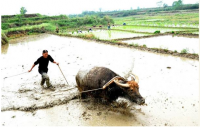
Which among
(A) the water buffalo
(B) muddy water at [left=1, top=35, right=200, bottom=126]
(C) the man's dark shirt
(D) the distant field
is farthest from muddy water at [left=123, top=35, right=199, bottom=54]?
(D) the distant field

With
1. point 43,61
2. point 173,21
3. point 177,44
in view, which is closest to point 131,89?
point 43,61

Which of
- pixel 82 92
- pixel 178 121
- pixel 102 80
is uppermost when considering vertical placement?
pixel 102 80

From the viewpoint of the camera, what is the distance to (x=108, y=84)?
4.49 m

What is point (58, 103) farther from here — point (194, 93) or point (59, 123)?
point (194, 93)

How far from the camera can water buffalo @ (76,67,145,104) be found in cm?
436

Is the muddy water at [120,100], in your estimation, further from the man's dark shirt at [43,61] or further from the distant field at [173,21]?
the distant field at [173,21]

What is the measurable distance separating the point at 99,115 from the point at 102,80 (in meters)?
0.90

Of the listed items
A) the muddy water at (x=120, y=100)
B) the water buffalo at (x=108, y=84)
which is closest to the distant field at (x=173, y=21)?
the muddy water at (x=120, y=100)

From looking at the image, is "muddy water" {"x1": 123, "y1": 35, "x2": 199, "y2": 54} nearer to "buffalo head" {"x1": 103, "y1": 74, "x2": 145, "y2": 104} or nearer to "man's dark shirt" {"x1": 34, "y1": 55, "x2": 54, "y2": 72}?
"buffalo head" {"x1": 103, "y1": 74, "x2": 145, "y2": 104}

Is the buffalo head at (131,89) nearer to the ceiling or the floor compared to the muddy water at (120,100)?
nearer to the ceiling

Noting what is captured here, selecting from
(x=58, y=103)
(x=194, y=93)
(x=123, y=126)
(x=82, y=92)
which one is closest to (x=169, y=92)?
(x=194, y=93)

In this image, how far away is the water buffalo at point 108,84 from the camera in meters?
4.36

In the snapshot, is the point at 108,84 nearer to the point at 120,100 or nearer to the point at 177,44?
the point at 120,100

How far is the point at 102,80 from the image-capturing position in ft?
15.8
